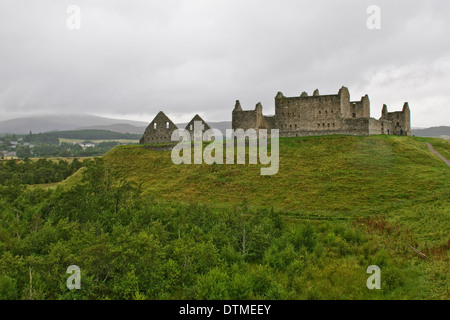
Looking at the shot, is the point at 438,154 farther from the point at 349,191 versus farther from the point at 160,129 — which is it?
the point at 160,129

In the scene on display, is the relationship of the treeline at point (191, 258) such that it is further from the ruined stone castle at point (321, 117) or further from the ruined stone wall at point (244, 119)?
the ruined stone wall at point (244, 119)

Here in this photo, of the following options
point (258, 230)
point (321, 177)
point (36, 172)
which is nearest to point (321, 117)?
point (321, 177)

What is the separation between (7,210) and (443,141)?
229 feet

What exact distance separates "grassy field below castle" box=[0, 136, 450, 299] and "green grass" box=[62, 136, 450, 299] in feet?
0.53

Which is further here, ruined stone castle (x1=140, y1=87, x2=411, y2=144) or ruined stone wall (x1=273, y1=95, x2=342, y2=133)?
ruined stone wall (x1=273, y1=95, x2=342, y2=133)

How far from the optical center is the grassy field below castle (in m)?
25.2

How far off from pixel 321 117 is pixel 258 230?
4309cm

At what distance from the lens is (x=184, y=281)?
27.0m

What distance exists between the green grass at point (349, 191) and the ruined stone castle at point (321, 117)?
5.27m

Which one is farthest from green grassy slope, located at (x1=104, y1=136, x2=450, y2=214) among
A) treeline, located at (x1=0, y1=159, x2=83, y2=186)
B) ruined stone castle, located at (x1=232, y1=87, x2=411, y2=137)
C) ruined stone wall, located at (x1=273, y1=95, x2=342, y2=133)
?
treeline, located at (x1=0, y1=159, x2=83, y2=186)

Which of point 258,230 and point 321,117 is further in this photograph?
point 321,117

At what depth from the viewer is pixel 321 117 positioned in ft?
235

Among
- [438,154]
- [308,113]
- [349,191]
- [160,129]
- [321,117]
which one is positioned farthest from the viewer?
[160,129]

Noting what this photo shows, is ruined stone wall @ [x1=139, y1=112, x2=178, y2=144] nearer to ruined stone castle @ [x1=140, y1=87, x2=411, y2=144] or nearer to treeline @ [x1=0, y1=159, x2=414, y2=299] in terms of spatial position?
ruined stone castle @ [x1=140, y1=87, x2=411, y2=144]
